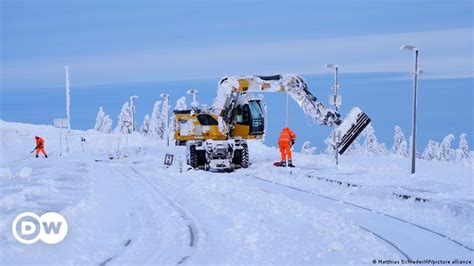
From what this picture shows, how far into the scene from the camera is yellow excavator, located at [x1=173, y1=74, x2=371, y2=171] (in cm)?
2639

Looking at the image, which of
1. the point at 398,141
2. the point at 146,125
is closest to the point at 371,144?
the point at 398,141

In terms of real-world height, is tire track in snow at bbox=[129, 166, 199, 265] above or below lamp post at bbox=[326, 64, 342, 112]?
below

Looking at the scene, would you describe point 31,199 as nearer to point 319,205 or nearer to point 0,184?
point 0,184

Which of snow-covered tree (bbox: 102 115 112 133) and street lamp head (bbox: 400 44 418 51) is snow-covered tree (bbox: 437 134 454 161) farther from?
snow-covered tree (bbox: 102 115 112 133)

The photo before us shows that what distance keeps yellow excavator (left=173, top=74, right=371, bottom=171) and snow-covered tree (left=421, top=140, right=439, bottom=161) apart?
6141 centimetres

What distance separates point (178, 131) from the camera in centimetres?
2766

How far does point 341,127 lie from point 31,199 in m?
15.9

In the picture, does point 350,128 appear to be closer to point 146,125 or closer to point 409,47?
point 409,47

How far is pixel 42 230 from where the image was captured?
9.39 m

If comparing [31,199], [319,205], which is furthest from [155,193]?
[319,205]

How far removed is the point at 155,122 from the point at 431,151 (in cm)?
4886

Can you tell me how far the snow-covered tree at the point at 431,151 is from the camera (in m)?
86.1

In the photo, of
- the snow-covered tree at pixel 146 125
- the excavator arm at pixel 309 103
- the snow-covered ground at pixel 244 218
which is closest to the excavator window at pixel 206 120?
the excavator arm at pixel 309 103

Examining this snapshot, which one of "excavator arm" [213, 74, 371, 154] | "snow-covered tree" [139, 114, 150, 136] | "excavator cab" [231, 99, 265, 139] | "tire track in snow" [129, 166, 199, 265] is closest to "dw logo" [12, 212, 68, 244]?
"tire track in snow" [129, 166, 199, 265]
